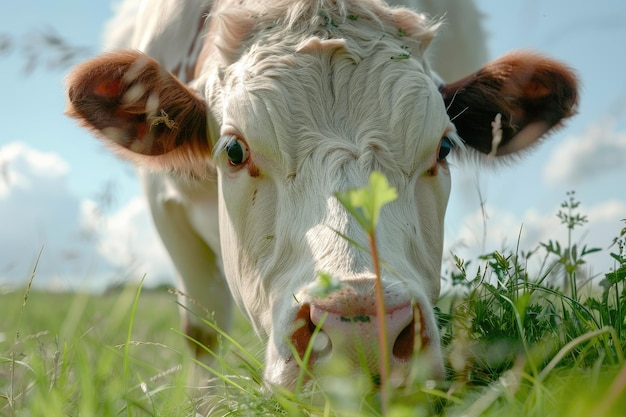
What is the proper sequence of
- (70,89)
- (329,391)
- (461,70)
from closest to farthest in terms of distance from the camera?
(329,391), (70,89), (461,70)

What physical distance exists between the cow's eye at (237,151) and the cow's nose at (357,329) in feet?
3.60

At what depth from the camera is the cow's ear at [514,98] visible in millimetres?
3480

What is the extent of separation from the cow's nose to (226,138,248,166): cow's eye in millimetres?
1098

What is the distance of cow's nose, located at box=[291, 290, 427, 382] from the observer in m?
1.88

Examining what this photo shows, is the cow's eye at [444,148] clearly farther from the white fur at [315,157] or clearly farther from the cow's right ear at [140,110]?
the cow's right ear at [140,110]

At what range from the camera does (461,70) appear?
6293 millimetres

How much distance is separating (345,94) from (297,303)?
1111 millimetres

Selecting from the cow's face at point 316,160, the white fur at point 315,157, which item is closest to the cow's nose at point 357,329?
the white fur at point 315,157

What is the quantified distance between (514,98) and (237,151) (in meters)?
1.52

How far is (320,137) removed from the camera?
2682 millimetres

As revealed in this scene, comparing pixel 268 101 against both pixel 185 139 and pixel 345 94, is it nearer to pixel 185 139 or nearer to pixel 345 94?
pixel 345 94

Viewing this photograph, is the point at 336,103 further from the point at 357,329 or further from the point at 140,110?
the point at 357,329

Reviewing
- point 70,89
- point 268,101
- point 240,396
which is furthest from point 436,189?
point 70,89

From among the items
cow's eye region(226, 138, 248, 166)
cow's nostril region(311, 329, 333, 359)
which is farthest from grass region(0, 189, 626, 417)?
cow's eye region(226, 138, 248, 166)
